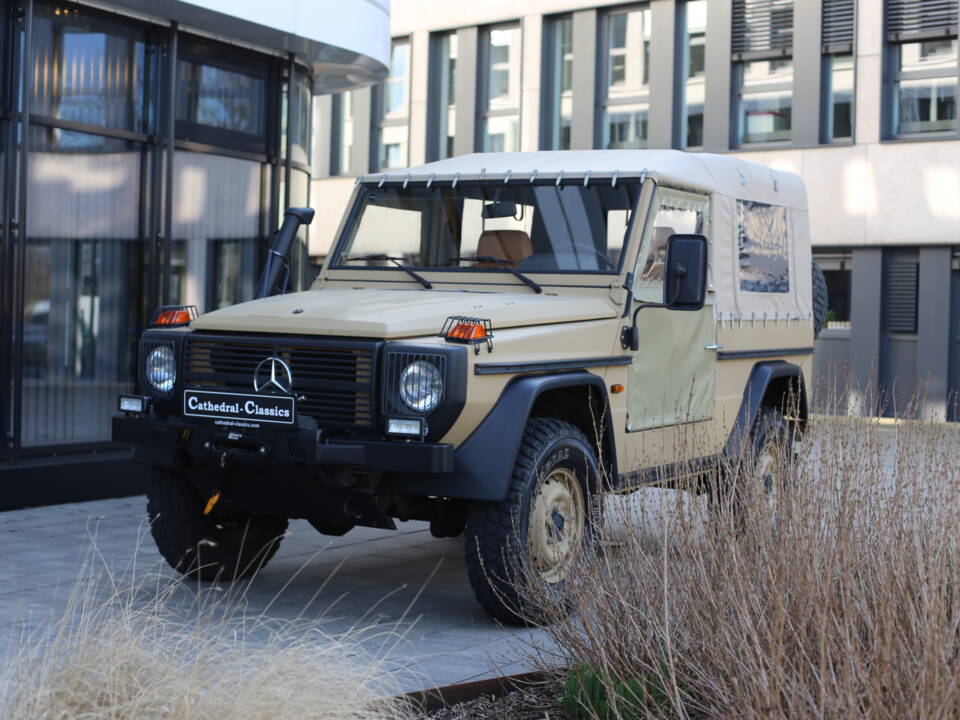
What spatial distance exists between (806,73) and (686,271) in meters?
15.7

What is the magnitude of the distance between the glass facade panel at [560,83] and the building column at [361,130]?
4019 millimetres

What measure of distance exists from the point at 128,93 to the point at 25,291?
6.06 feet

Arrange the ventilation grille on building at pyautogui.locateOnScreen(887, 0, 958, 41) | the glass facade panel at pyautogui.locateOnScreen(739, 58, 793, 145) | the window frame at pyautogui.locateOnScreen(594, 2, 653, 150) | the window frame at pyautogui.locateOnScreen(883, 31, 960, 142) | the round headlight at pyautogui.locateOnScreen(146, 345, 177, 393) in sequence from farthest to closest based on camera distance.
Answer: the window frame at pyautogui.locateOnScreen(594, 2, 653, 150) < the glass facade panel at pyautogui.locateOnScreen(739, 58, 793, 145) < the window frame at pyautogui.locateOnScreen(883, 31, 960, 142) < the ventilation grille on building at pyautogui.locateOnScreen(887, 0, 958, 41) < the round headlight at pyautogui.locateOnScreen(146, 345, 177, 393)

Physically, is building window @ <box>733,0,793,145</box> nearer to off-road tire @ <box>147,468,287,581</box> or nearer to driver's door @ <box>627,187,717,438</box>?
driver's door @ <box>627,187,717,438</box>

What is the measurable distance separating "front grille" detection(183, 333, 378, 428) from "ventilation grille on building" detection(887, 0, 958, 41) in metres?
16.6

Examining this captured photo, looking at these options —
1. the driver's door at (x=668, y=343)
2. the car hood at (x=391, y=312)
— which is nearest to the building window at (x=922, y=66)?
the driver's door at (x=668, y=343)

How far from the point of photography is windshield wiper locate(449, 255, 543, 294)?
690 centimetres

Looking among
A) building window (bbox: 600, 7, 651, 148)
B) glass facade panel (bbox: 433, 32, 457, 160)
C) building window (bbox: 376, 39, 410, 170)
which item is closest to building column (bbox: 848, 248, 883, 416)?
building window (bbox: 600, 7, 651, 148)

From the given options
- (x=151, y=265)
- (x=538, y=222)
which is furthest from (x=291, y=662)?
(x=151, y=265)

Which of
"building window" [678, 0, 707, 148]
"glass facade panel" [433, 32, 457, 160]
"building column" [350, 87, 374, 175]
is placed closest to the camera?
"building window" [678, 0, 707, 148]

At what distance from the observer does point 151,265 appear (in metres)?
10.5

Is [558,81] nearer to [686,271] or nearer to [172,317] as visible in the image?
[686,271]

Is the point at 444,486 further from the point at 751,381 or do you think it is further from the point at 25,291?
the point at 25,291

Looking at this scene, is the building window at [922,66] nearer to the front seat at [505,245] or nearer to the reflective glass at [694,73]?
the reflective glass at [694,73]
